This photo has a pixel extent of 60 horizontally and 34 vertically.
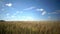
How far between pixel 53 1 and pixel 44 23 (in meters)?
0.45

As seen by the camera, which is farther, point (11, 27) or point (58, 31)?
point (11, 27)

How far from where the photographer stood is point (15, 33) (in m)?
2.35

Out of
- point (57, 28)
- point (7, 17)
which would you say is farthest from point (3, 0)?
point (57, 28)

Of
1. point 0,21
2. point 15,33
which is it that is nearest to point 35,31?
point 15,33

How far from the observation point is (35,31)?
7.49 ft

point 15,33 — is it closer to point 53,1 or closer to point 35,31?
point 35,31

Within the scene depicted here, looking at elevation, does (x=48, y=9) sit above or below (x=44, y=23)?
above

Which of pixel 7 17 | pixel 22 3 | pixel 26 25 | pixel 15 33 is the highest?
pixel 22 3

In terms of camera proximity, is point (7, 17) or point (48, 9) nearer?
point (48, 9)

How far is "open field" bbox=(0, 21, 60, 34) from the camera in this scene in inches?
87.0

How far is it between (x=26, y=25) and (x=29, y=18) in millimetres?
149

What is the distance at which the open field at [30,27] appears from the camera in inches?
87.0

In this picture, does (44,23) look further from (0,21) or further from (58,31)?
(0,21)

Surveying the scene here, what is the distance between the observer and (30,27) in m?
2.30
